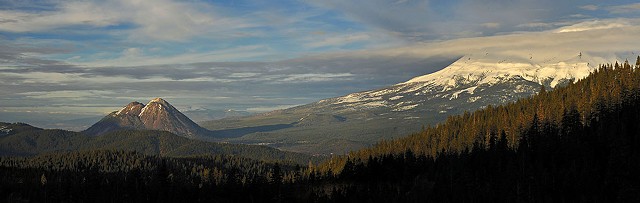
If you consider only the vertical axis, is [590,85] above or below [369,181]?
above

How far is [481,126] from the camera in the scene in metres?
197

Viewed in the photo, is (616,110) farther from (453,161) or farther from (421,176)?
(421,176)

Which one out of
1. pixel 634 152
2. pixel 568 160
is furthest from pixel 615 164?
pixel 568 160

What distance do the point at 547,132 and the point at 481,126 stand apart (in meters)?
46.1

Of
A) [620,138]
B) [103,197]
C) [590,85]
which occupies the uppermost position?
[590,85]

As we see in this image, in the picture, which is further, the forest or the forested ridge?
the forest

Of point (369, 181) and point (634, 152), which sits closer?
point (634, 152)

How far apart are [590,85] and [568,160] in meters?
74.9

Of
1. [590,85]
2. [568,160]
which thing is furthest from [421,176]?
[590,85]

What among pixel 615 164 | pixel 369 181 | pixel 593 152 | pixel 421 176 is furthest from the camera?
pixel 369 181

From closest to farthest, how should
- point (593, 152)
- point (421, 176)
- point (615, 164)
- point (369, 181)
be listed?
point (615, 164)
point (593, 152)
point (421, 176)
point (369, 181)

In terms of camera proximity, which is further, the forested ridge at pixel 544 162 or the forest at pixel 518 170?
the forest at pixel 518 170

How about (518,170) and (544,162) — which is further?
(544,162)

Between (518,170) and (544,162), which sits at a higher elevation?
(544,162)
